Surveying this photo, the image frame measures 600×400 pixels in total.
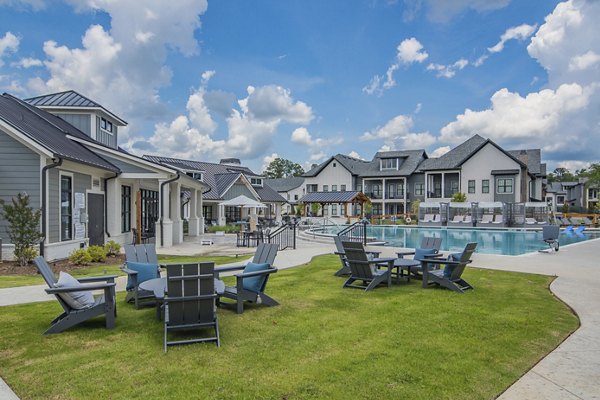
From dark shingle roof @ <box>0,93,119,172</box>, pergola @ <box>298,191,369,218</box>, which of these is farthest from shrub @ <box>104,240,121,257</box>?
pergola @ <box>298,191,369,218</box>

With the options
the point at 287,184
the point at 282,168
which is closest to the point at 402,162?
the point at 287,184

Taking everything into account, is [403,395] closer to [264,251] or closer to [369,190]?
[264,251]

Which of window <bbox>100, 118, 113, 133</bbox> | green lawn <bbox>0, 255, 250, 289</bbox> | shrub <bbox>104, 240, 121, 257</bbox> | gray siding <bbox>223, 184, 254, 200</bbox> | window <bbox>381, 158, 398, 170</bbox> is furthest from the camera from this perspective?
window <bbox>381, 158, 398, 170</bbox>

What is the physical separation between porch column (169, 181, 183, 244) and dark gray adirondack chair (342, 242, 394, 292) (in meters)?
13.1

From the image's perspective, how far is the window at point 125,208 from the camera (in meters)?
18.3

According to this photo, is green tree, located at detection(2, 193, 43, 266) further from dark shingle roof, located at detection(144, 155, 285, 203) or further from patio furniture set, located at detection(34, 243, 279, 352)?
dark shingle roof, located at detection(144, 155, 285, 203)

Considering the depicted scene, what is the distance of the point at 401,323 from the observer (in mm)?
6031

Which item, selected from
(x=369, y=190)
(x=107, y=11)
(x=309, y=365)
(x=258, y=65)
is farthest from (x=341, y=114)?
(x=369, y=190)

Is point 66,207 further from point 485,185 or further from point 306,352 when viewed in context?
point 485,185

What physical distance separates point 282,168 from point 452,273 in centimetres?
9700

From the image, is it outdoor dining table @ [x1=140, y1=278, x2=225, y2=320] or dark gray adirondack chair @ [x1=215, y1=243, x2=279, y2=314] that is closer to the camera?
outdoor dining table @ [x1=140, y1=278, x2=225, y2=320]

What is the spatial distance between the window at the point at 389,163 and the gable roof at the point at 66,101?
37.8 metres

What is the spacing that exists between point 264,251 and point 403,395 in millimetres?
4161

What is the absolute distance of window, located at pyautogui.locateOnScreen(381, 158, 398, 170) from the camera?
5186 centimetres
